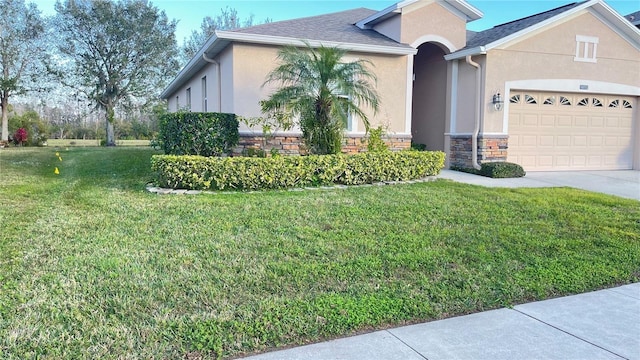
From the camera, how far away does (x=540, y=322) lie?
345 cm

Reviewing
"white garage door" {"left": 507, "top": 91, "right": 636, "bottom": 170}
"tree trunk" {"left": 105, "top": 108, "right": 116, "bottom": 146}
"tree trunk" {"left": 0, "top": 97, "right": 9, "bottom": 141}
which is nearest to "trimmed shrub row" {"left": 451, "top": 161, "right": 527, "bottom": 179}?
"white garage door" {"left": 507, "top": 91, "right": 636, "bottom": 170}

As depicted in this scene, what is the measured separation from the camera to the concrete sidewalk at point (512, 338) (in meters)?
2.93

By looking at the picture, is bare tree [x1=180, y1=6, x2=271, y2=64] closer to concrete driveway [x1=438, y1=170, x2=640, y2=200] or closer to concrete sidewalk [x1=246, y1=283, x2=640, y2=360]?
concrete driveway [x1=438, y1=170, x2=640, y2=200]

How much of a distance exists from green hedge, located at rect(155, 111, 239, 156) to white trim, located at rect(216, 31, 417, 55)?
1.78 metres

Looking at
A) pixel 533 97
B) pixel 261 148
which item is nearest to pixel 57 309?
pixel 261 148

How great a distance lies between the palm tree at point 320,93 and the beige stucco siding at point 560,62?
4.10m

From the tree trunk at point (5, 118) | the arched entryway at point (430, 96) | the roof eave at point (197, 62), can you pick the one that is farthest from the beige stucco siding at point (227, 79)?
the tree trunk at point (5, 118)

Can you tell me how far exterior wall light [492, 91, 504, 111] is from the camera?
1154 cm

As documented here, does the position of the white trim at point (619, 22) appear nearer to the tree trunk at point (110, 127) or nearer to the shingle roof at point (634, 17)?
the shingle roof at point (634, 17)

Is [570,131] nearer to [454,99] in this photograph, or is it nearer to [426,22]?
[454,99]

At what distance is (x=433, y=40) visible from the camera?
12.3 metres

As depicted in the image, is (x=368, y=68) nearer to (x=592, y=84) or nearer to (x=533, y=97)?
(x=533, y=97)

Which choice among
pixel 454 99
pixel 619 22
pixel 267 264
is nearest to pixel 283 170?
pixel 267 264

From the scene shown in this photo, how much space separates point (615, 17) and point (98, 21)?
25380mm
